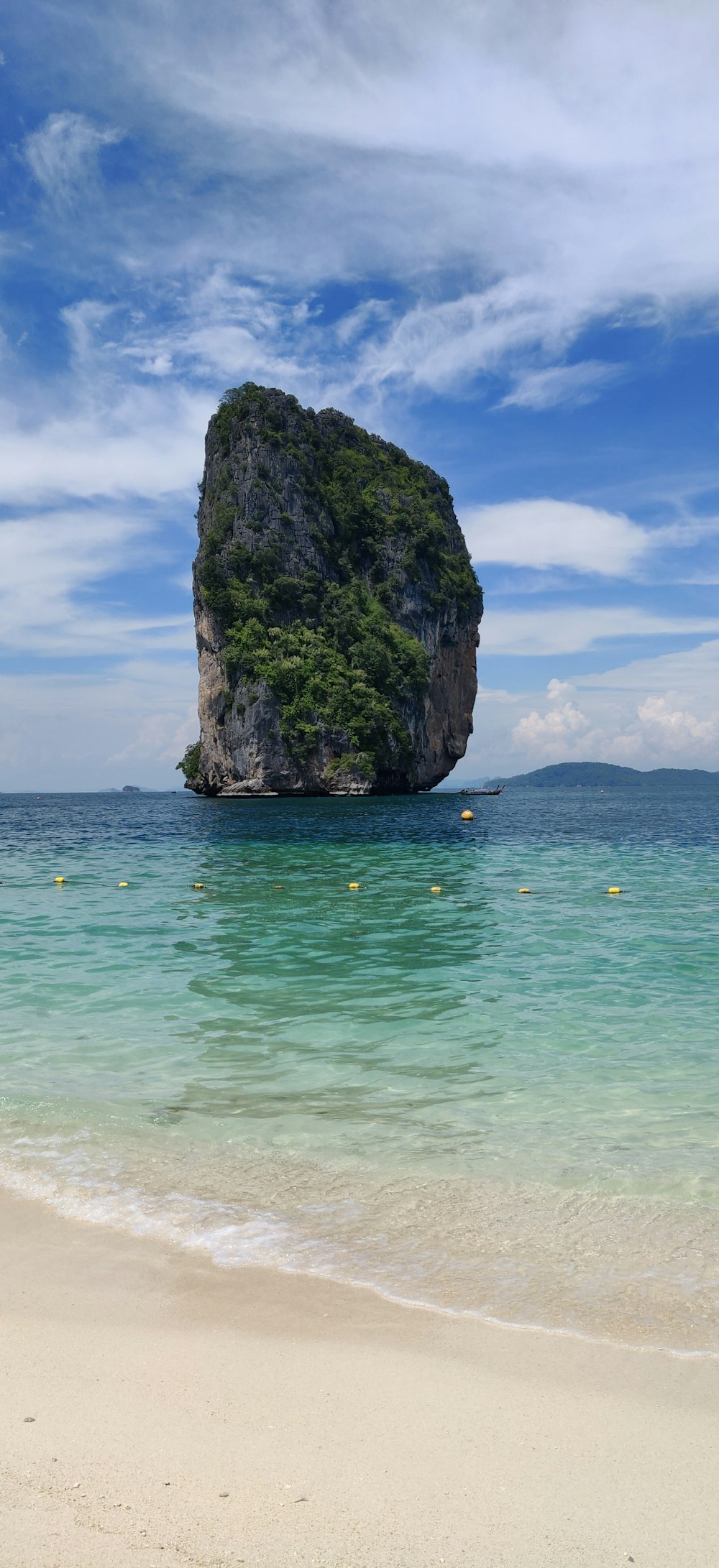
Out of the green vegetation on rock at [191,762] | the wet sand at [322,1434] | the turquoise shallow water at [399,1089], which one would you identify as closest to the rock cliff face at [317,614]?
the green vegetation on rock at [191,762]

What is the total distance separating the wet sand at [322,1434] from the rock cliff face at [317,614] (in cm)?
7355

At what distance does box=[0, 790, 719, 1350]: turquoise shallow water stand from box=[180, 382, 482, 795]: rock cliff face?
59367mm

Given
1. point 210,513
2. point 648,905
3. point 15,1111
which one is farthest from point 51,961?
point 210,513

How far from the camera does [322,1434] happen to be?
3119mm

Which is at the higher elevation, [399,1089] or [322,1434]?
[322,1434]

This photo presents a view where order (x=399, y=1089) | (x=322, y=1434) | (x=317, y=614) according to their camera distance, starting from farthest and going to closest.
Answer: (x=317, y=614), (x=399, y=1089), (x=322, y=1434)

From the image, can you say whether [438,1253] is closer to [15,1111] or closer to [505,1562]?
[505,1562]

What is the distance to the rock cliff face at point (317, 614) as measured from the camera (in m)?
78.3

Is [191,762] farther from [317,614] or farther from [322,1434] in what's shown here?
[322,1434]

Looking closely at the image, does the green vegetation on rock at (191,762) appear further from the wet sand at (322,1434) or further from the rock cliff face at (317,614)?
the wet sand at (322,1434)

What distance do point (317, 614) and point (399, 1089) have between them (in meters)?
79.8

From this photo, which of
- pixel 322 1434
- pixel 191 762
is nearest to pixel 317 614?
pixel 191 762

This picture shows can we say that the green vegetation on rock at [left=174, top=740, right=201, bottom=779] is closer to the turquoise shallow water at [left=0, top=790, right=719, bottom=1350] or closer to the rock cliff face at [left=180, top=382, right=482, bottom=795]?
the rock cliff face at [left=180, top=382, right=482, bottom=795]

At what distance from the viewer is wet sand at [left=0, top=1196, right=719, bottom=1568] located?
102 inches
